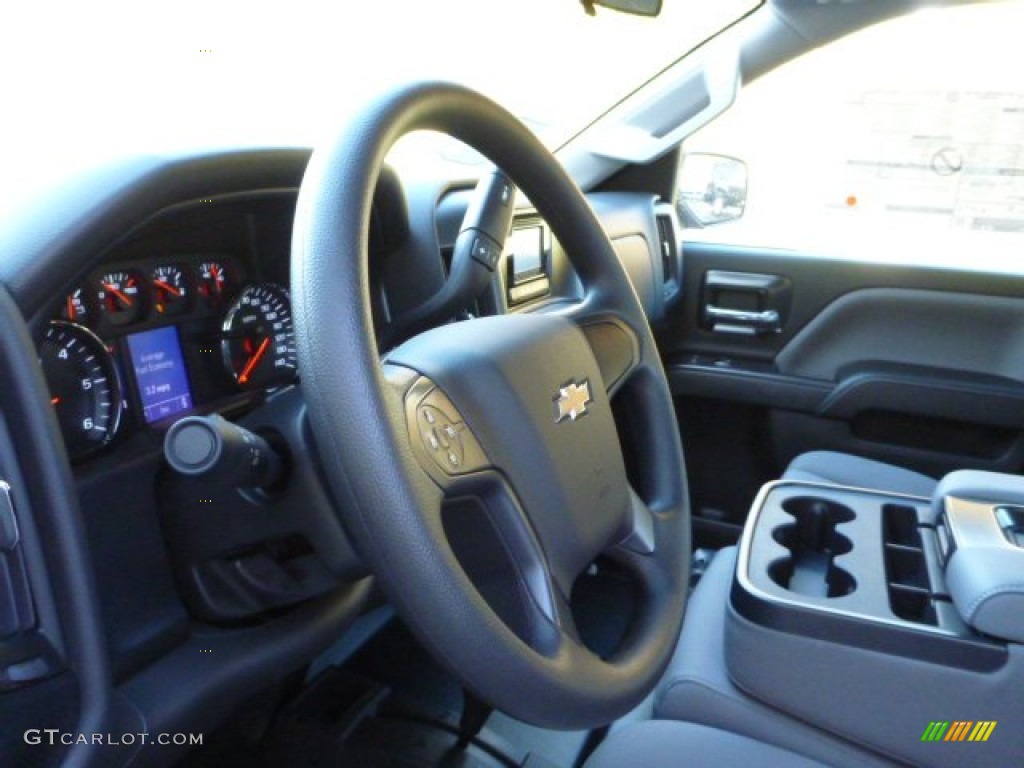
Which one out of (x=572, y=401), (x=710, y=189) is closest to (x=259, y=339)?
(x=572, y=401)

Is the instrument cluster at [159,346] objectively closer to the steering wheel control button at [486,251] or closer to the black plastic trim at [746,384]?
the steering wheel control button at [486,251]

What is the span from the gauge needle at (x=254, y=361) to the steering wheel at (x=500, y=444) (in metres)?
0.33

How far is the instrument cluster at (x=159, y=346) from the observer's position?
0.87 m

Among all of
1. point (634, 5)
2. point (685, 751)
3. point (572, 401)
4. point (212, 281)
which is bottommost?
point (685, 751)

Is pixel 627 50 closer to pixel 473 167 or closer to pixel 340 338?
pixel 473 167

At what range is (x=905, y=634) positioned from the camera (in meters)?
1.06

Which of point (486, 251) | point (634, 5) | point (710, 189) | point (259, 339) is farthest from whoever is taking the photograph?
point (710, 189)

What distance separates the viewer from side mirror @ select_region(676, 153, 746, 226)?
7.88ft

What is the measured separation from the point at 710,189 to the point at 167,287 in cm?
175

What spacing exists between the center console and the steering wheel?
0.20 m

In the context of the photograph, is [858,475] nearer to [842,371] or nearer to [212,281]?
[842,371]

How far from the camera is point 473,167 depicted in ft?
5.31

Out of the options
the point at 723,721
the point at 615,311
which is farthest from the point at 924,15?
the point at 723,721

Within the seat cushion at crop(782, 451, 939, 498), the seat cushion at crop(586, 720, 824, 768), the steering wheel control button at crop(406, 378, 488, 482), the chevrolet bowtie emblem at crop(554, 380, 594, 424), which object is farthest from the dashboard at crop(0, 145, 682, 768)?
the seat cushion at crop(782, 451, 939, 498)
